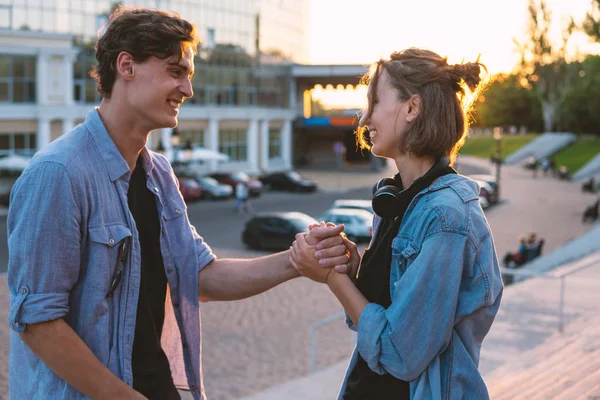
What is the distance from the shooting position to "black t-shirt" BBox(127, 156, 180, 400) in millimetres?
3062

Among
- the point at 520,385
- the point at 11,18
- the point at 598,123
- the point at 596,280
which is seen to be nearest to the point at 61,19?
the point at 11,18

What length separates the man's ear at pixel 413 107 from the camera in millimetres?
2824

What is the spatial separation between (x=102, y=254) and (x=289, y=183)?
4275 cm

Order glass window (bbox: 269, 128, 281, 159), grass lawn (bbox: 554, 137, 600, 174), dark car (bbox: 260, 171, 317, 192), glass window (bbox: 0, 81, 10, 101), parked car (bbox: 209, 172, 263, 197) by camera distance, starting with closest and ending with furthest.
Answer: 1. glass window (bbox: 0, 81, 10, 101)
2. parked car (bbox: 209, 172, 263, 197)
3. dark car (bbox: 260, 171, 317, 192)
4. glass window (bbox: 269, 128, 281, 159)
5. grass lawn (bbox: 554, 137, 600, 174)

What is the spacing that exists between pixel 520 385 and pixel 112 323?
477cm

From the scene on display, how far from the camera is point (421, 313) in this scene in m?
2.61

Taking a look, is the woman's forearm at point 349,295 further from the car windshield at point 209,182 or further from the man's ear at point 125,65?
the car windshield at point 209,182

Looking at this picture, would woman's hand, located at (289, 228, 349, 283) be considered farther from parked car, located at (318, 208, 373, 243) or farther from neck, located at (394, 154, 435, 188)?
parked car, located at (318, 208, 373, 243)

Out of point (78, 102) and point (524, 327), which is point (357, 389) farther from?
point (78, 102)

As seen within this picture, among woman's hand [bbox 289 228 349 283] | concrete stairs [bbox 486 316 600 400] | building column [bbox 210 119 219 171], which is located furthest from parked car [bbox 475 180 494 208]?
woman's hand [bbox 289 228 349 283]

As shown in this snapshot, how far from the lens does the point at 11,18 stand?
38656mm

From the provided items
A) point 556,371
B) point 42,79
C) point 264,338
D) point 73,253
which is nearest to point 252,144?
point 42,79

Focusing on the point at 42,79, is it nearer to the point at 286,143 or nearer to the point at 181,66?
the point at 286,143

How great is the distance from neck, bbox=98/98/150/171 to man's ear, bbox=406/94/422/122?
103 centimetres
